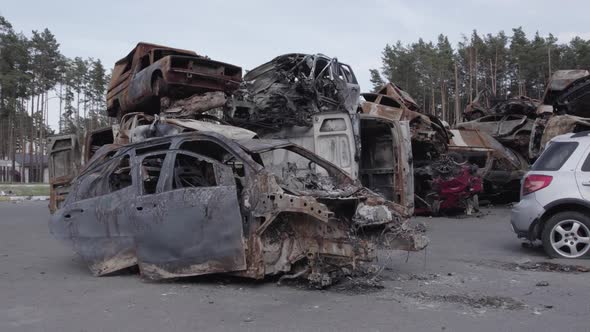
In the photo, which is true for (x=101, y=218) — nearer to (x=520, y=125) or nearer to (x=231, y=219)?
(x=231, y=219)

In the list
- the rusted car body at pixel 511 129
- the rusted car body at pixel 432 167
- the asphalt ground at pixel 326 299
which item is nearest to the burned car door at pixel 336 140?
the asphalt ground at pixel 326 299

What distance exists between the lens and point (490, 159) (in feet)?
46.6

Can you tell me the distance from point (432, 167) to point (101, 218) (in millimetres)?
8706

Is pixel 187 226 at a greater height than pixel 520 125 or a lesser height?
lesser

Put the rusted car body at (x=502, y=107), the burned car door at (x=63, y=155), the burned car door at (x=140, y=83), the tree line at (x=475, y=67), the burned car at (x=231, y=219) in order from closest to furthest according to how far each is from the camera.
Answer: the burned car at (x=231, y=219) → the burned car door at (x=140, y=83) → the burned car door at (x=63, y=155) → the rusted car body at (x=502, y=107) → the tree line at (x=475, y=67)

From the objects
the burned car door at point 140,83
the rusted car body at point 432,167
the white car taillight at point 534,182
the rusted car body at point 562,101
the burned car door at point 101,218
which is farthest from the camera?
the rusted car body at point 432,167

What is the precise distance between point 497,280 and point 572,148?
256 centimetres

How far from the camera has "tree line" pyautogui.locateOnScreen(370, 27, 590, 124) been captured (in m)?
43.5

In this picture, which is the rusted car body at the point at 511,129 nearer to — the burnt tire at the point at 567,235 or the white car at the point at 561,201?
the white car at the point at 561,201

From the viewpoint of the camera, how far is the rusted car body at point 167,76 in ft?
34.5

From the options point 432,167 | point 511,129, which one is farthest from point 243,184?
point 511,129

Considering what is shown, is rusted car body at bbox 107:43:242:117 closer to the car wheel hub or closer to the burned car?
the burned car

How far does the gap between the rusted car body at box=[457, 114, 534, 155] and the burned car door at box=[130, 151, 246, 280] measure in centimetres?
1263

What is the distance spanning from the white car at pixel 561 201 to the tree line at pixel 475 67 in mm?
36822
